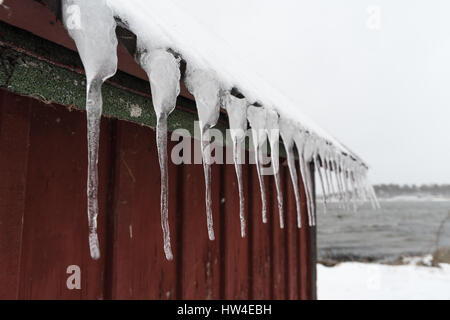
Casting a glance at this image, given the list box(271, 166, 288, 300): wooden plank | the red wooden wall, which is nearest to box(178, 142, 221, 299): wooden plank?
the red wooden wall

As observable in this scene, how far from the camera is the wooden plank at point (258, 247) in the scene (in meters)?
2.12

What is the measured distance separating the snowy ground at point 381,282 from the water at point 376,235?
1.86 metres

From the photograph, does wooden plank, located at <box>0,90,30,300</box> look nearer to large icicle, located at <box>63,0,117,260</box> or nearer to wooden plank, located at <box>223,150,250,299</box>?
large icicle, located at <box>63,0,117,260</box>

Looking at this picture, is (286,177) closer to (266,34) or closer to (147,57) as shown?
(147,57)

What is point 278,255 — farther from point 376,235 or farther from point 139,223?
point 376,235

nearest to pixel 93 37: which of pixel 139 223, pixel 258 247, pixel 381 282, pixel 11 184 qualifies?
pixel 11 184

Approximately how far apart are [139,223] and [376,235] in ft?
64.8

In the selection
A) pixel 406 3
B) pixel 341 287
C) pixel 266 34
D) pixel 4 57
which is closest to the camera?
pixel 4 57

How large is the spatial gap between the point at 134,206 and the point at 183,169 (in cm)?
34

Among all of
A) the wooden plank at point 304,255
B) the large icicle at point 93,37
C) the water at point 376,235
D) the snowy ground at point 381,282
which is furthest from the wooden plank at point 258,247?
the water at point 376,235

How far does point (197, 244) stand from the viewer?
1566 millimetres
